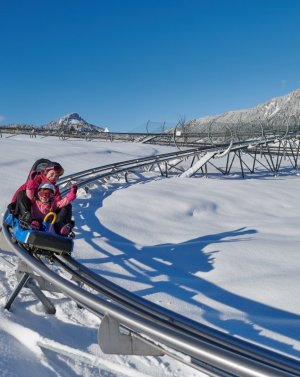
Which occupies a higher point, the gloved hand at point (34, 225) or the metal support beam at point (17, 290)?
the gloved hand at point (34, 225)

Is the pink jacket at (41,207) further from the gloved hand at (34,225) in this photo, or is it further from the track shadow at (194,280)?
the track shadow at (194,280)

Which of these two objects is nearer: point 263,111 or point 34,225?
point 34,225

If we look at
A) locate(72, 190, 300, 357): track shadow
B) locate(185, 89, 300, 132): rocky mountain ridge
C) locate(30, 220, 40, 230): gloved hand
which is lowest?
locate(72, 190, 300, 357): track shadow

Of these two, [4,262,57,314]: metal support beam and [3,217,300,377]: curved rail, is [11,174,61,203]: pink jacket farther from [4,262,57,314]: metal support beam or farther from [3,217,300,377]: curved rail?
[3,217,300,377]: curved rail

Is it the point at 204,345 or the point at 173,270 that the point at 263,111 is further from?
the point at 204,345

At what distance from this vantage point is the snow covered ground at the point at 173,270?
9.29 ft

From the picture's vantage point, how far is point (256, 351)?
87.4 inches

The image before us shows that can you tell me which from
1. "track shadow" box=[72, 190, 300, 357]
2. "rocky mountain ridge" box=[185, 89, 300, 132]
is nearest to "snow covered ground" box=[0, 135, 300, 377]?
"track shadow" box=[72, 190, 300, 357]

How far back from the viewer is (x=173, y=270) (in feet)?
17.3

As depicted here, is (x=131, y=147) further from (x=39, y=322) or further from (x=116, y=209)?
(x=39, y=322)

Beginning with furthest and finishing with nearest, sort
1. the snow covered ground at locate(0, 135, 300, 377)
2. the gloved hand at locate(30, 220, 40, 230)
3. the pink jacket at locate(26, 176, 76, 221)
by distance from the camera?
the pink jacket at locate(26, 176, 76, 221), the gloved hand at locate(30, 220, 40, 230), the snow covered ground at locate(0, 135, 300, 377)

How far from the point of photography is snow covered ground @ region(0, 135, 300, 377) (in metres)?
2.83

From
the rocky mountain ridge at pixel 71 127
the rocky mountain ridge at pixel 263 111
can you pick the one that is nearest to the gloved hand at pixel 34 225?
the rocky mountain ridge at pixel 263 111

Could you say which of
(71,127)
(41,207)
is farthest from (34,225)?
(71,127)
